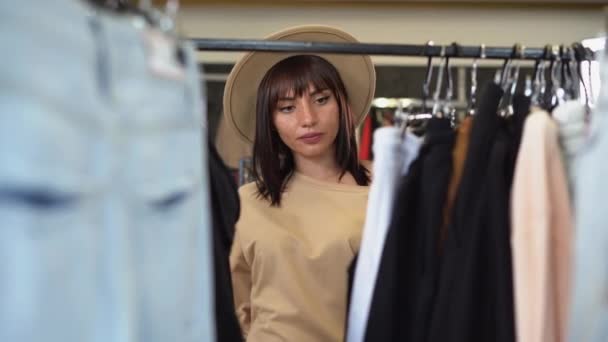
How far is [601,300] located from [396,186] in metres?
0.26

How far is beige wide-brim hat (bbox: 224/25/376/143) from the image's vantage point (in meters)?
1.13

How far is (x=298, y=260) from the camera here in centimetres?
111

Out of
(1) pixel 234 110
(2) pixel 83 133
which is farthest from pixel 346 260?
(2) pixel 83 133

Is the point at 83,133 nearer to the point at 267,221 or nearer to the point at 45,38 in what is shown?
the point at 45,38

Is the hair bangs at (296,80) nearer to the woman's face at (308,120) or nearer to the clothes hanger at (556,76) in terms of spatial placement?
the woman's face at (308,120)

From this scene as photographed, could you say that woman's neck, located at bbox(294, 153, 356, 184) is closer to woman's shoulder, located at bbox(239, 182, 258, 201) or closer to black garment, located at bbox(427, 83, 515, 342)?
woman's shoulder, located at bbox(239, 182, 258, 201)

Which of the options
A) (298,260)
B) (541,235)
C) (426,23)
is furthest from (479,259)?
(426,23)

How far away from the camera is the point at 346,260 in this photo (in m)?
1.10

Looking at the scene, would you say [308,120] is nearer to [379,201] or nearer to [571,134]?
[379,201]

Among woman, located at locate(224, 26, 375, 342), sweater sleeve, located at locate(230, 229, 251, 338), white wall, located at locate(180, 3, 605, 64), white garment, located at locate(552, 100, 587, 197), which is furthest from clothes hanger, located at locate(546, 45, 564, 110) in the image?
white wall, located at locate(180, 3, 605, 64)

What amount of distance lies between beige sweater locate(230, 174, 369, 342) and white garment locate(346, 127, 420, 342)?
1.19 feet

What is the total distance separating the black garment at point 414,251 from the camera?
655 mm

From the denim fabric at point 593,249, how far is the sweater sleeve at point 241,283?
2.42ft

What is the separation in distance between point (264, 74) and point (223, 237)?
20.4 inches
